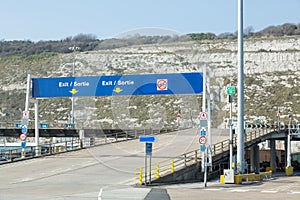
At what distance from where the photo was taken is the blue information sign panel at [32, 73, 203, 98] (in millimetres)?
24859

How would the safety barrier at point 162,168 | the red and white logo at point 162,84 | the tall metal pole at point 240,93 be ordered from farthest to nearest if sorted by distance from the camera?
1. the tall metal pole at point 240,93
2. the red and white logo at point 162,84
3. the safety barrier at point 162,168

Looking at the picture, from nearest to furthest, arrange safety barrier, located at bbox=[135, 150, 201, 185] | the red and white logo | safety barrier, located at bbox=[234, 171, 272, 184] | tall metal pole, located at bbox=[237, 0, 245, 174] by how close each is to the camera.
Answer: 1. safety barrier, located at bbox=[135, 150, 201, 185]
2. the red and white logo
3. safety barrier, located at bbox=[234, 171, 272, 184]
4. tall metal pole, located at bbox=[237, 0, 245, 174]

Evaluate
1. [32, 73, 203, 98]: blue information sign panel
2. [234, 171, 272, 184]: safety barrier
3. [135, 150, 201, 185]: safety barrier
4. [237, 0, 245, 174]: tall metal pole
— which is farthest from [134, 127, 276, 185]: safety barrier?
[32, 73, 203, 98]: blue information sign panel

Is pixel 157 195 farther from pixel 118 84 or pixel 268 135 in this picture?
pixel 268 135

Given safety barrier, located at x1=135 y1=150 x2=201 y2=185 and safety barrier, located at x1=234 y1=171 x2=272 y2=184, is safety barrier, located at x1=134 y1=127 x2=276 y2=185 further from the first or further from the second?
safety barrier, located at x1=234 y1=171 x2=272 y2=184

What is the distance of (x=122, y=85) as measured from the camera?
25109mm

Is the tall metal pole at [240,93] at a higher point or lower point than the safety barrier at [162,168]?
higher

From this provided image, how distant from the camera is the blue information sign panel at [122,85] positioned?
24.9 meters

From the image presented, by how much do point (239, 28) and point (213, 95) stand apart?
15.7 feet

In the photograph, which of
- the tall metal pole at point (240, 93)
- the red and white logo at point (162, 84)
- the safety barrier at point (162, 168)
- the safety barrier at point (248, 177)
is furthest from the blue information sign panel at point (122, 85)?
the safety barrier at point (248, 177)

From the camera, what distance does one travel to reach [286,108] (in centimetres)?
11369

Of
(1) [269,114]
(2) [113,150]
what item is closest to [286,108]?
(1) [269,114]

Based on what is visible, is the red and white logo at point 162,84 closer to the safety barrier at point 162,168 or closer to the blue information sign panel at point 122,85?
the blue information sign panel at point 122,85

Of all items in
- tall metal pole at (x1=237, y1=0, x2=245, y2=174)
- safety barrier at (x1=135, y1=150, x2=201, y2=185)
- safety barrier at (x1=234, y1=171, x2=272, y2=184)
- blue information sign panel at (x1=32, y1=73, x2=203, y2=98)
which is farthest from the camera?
tall metal pole at (x1=237, y1=0, x2=245, y2=174)
